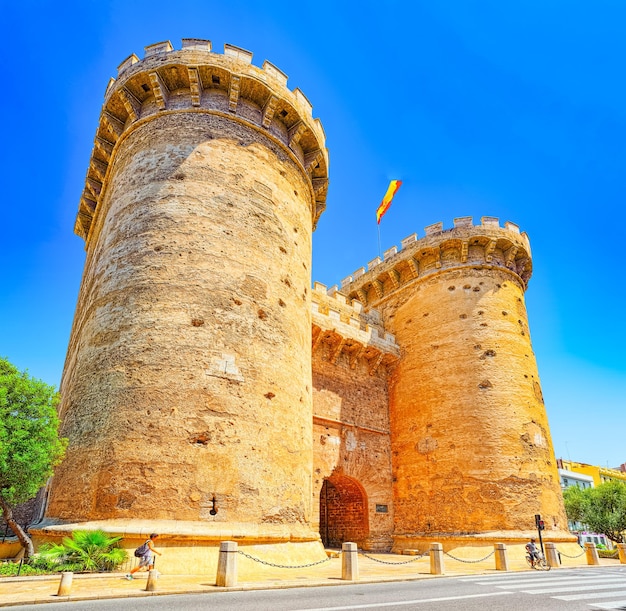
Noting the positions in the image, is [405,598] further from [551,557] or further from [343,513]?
[343,513]

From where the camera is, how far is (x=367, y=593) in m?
7.20

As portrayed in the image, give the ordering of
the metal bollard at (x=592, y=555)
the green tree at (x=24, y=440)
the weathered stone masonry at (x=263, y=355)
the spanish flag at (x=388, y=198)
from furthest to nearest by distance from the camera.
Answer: the spanish flag at (x=388, y=198) < the metal bollard at (x=592, y=555) < the weathered stone masonry at (x=263, y=355) < the green tree at (x=24, y=440)

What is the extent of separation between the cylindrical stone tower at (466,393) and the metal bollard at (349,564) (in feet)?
26.8

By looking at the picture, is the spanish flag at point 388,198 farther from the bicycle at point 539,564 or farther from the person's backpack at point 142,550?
the person's backpack at point 142,550

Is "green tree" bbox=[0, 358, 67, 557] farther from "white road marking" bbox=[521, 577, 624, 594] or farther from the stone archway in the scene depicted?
the stone archway

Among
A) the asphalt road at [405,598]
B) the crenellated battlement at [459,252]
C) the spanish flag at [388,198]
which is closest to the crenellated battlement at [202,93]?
the crenellated battlement at [459,252]

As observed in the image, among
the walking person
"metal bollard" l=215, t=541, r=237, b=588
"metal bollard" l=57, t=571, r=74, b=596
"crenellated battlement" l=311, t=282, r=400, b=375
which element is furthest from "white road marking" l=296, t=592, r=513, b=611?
"crenellated battlement" l=311, t=282, r=400, b=375

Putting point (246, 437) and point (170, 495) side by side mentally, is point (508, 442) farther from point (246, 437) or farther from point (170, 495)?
point (170, 495)

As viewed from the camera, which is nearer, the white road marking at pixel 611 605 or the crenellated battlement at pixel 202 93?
the white road marking at pixel 611 605

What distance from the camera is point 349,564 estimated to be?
889 cm

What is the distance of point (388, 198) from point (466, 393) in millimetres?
11941

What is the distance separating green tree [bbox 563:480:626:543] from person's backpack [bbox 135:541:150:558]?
119ft

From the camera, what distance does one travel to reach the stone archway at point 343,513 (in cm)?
1677

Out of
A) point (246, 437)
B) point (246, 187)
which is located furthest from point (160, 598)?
point (246, 187)
